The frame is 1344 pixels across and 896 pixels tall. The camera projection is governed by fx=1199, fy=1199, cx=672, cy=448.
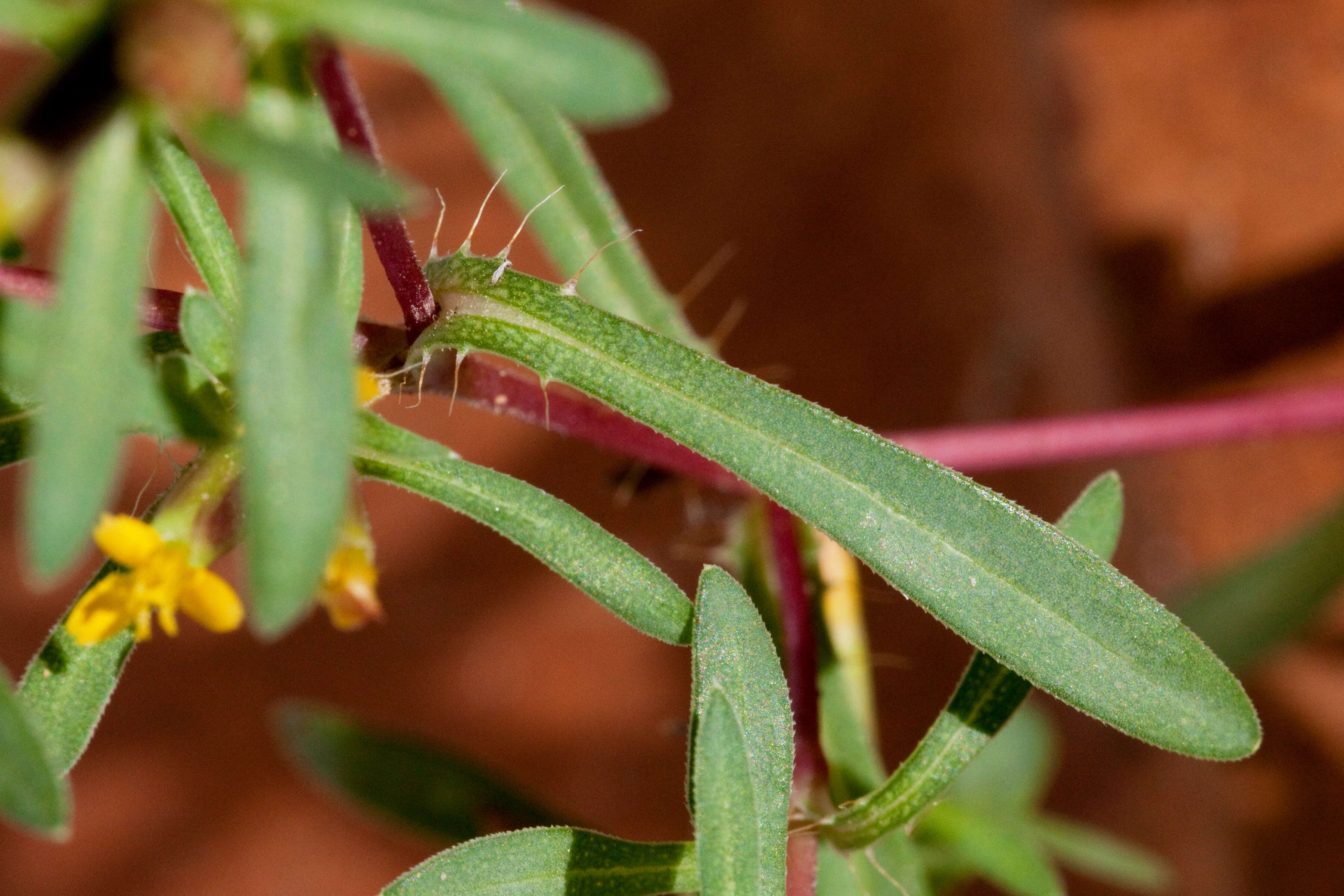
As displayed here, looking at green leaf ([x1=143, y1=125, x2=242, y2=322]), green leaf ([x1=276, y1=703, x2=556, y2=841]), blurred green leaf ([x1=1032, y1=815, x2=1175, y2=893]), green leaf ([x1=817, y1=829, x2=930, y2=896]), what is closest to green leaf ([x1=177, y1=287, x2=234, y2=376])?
green leaf ([x1=143, y1=125, x2=242, y2=322])

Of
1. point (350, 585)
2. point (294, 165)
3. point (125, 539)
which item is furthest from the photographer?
point (350, 585)

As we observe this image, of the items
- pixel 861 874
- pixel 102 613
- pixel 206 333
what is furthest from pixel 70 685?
pixel 861 874

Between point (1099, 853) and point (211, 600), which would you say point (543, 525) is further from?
point (1099, 853)

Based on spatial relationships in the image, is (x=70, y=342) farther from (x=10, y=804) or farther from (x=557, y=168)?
(x=557, y=168)

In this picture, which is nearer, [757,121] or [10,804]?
[10,804]

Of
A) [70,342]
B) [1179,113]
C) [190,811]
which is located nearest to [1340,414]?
[1179,113]

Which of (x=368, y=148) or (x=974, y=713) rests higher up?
(x=368, y=148)

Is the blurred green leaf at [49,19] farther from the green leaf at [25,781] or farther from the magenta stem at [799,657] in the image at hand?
the magenta stem at [799,657]
